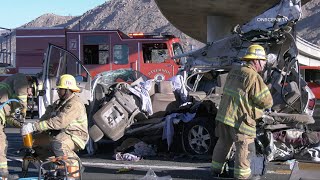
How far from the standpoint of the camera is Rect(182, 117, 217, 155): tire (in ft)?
31.6

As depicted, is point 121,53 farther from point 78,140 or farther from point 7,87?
point 78,140

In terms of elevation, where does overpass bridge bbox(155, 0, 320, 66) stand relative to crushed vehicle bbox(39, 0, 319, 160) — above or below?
above

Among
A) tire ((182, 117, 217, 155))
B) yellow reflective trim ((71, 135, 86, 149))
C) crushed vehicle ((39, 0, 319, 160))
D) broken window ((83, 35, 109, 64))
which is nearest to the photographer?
yellow reflective trim ((71, 135, 86, 149))

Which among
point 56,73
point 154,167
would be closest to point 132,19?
point 56,73

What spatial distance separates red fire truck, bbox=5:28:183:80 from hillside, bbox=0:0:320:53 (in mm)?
37274

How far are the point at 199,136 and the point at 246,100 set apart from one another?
2.50m

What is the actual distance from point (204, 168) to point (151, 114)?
181 cm

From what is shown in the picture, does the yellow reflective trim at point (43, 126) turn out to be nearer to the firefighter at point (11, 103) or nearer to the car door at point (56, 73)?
the firefighter at point (11, 103)

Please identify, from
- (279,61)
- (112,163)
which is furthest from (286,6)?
(112,163)

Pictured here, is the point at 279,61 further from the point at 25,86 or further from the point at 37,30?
the point at 37,30

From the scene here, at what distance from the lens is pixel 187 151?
9.84 m

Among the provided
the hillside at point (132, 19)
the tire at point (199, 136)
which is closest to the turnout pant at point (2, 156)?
the tire at point (199, 136)

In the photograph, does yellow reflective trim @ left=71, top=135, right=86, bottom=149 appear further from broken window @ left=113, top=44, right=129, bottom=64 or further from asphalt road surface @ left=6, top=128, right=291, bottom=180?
broken window @ left=113, top=44, right=129, bottom=64

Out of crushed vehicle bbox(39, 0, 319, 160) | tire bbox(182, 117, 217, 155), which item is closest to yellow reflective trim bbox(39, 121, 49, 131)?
crushed vehicle bbox(39, 0, 319, 160)
